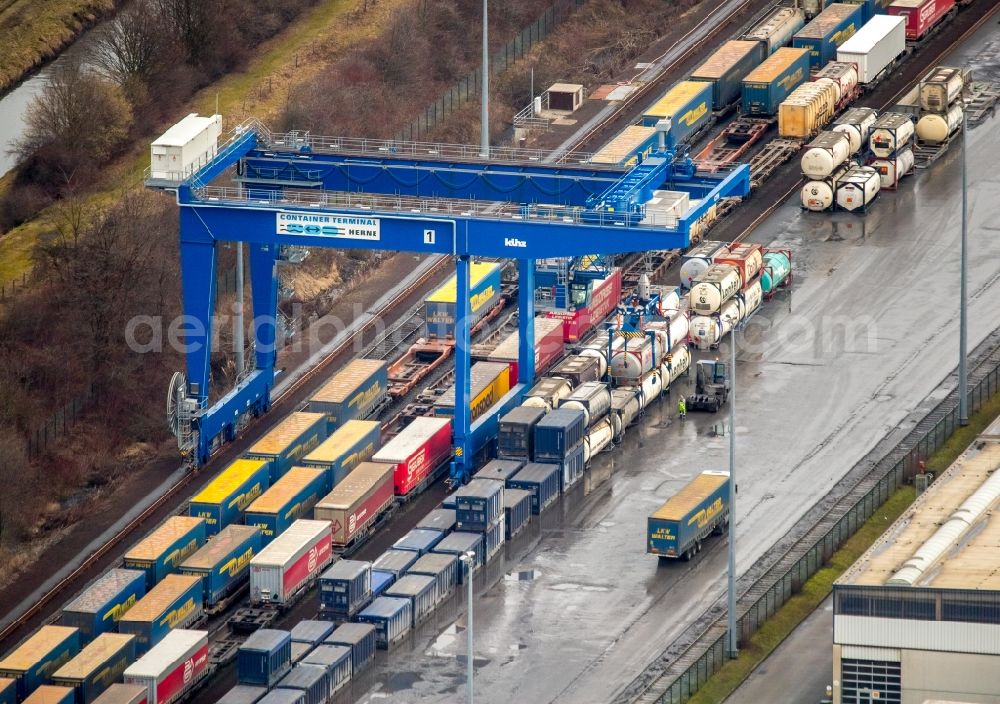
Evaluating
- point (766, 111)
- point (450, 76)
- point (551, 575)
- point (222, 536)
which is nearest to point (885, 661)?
point (551, 575)

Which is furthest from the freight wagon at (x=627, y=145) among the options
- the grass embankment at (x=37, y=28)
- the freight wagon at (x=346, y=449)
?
the grass embankment at (x=37, y=28)

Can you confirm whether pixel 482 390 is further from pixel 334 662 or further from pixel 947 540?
pixel 947 540

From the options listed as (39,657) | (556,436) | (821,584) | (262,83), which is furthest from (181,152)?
(262,83)

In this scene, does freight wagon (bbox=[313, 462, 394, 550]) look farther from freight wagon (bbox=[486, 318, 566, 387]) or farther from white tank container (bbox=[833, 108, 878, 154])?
white tank container (bbox=[833, 108, 878, 154])

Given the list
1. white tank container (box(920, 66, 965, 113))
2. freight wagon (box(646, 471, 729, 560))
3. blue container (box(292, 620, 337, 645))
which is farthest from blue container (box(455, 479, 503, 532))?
white tank container (box(920, 66, 965, 113))

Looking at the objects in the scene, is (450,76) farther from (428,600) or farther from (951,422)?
(428,600)

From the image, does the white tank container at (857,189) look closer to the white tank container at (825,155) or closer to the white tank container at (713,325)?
the white tank container at (825,155)
